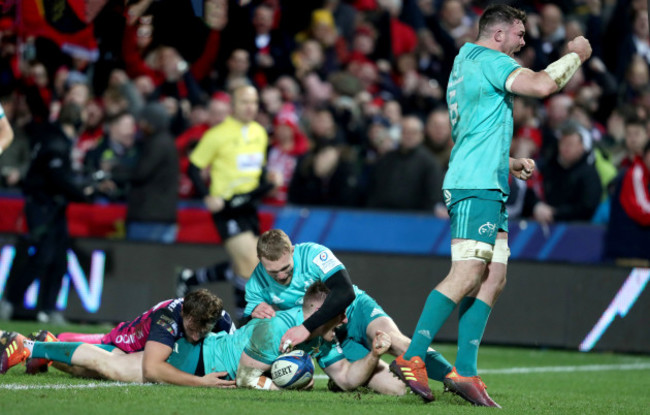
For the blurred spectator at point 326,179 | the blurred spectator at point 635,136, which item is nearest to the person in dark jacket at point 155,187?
the blurred spectator at point 326,179

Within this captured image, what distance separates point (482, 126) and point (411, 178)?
5.92 metres

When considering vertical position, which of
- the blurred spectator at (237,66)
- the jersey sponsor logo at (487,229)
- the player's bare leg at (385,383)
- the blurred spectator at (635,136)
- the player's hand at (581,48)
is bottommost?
the player's bare leg at (385,383)

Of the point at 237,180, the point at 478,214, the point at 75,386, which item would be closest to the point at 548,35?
the point at 237,180

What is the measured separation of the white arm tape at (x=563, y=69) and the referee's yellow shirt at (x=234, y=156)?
5.37 metres

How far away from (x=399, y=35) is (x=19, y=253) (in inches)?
273

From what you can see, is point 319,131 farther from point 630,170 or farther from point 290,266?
point 290,266

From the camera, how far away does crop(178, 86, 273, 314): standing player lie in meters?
11.0

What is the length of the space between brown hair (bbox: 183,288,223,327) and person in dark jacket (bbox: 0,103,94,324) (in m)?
5.51

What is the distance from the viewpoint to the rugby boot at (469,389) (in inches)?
254

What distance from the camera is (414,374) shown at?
6.27m

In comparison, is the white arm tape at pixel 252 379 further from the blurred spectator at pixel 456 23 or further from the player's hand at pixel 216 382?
the blurred spectator at pixel 456 23

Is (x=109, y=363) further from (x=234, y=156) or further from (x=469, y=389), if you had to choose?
(x=234, y=156)

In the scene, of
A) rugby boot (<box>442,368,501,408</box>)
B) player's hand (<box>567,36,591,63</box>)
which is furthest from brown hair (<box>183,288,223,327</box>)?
player's hand (<box>567,36,591,63</box>)

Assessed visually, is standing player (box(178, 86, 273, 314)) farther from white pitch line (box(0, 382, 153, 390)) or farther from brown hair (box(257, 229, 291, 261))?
brown hair (box(257, 229, 291, 261))
